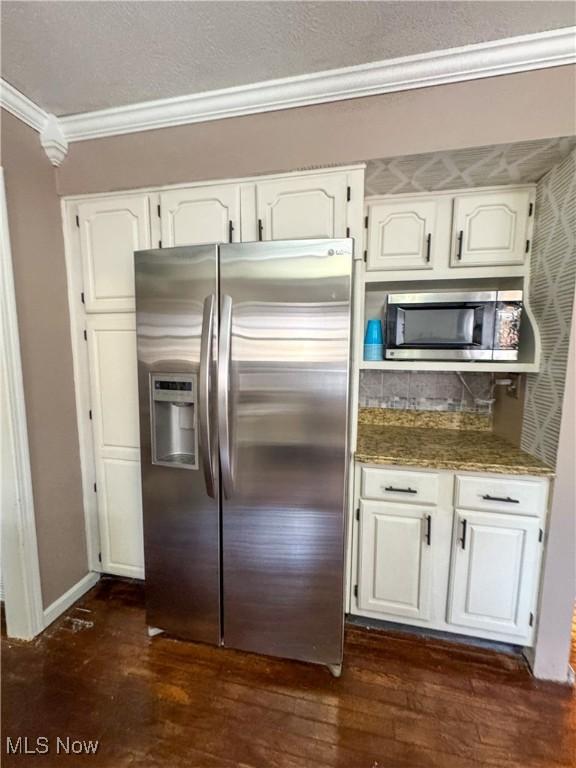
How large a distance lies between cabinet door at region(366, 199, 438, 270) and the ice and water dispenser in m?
1.18

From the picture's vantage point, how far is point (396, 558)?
1.72 meters

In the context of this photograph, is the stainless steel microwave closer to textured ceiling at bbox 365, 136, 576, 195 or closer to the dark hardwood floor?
textured ceiling at bbox 365, 136, 576, 195

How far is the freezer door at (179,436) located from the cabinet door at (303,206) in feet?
1.33

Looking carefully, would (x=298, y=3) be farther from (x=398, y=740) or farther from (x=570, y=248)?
(x=398, y=740)

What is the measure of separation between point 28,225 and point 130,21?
3.25 ft

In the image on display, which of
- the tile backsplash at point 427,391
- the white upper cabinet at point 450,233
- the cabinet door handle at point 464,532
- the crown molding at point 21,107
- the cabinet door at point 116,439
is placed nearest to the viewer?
the crown molding at point 21,107

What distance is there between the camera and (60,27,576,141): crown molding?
1286 mm

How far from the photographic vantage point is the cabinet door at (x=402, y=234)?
182 centimetres

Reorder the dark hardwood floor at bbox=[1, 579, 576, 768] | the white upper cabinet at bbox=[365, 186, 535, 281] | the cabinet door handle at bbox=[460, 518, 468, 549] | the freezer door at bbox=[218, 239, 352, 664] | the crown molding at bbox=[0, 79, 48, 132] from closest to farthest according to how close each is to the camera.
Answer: the dark hardwood floor at bbox=[1, 579, 576, 768] < the freezer door at bbox=[218, 239, 352, 664] < the crown molding at bbox=[0, 79, 48, 132] < the cabinet door handle at bbox=[460, 518, 468, 549] < the white upper cabinet at bbox=[365, 186, 535, 281]

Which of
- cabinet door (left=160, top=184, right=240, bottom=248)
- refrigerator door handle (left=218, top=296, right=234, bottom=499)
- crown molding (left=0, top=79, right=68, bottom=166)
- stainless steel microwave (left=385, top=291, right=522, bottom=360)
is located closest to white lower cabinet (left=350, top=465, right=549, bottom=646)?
stainless steel microwave (left=385, top=291, right=522, bottom=360)

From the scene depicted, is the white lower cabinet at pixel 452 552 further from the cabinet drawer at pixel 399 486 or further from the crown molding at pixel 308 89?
the crown molding at pixel 308 89

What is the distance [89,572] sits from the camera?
2.11 meters

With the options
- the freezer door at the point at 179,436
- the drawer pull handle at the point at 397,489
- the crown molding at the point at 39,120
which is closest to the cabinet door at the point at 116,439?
the freezer door at the point at 179,436

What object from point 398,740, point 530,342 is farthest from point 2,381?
point 530,342
